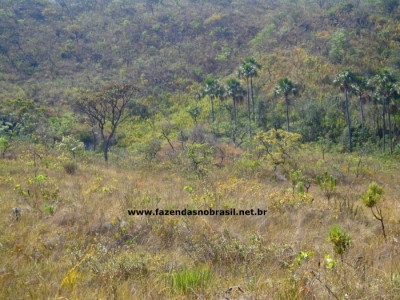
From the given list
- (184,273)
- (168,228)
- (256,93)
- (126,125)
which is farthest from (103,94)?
(256,93)

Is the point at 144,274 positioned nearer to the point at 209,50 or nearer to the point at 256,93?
the point at 256,93

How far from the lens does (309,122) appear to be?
35719 mm

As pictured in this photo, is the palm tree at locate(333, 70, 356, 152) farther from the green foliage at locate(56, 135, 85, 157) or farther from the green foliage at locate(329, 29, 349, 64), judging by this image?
the green foliage at locate(56, 135, 85, 157)

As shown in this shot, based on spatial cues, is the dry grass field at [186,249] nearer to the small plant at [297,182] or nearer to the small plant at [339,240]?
the small plant at [339,240]

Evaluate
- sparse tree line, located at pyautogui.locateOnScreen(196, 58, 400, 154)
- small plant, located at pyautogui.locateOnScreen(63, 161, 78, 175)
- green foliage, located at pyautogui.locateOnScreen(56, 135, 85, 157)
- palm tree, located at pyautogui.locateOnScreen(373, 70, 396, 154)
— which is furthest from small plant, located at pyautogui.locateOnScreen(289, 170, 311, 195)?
palm tree, located at pyautogui.locateOnScreen(373, 70, 396, 154)

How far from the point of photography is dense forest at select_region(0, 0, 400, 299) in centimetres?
307

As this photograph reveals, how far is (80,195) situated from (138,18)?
7215 centimetres

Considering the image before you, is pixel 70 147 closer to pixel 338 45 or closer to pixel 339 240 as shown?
pixel 339 240

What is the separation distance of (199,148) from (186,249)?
42.0 ft

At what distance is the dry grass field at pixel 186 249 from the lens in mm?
2561

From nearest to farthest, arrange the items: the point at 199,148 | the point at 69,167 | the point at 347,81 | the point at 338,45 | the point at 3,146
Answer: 1. the point at 69,167
2. the point at 3,146
3. the point at 199,148
4. the point at 347,81
5. the point at 338,45

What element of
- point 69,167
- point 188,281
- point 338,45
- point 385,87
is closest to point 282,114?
point 385,87

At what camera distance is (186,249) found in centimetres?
382

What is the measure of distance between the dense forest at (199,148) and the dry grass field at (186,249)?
2 cm
